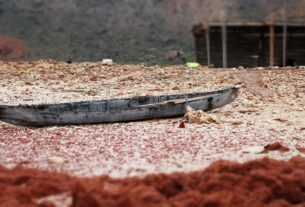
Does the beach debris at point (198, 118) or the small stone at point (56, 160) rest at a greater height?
the small stone at point (56, 160)

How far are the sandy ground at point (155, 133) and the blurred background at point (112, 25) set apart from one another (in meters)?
18.6

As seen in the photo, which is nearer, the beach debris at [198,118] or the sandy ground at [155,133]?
the sandy ground at [155,133]

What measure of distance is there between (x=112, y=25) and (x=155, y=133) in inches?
1335

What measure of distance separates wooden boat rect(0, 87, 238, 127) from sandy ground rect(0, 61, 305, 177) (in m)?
0.19

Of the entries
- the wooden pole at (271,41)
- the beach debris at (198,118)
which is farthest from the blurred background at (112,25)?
the beach debris at (198,118)

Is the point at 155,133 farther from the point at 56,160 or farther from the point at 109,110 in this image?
the point at 56,160

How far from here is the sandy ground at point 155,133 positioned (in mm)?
7535

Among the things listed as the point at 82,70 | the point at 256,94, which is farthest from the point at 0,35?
the point at 256,94

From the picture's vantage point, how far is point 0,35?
37875 millimetres

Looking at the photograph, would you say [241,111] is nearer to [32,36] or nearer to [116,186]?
[116,186]

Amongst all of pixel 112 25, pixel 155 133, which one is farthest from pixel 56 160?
pixel 112 25

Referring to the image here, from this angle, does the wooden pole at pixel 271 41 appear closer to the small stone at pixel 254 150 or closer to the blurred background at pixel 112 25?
the blurred background at pixel 112 25

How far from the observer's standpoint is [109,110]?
35.4 feet

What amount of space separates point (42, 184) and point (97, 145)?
2530 millimetres
